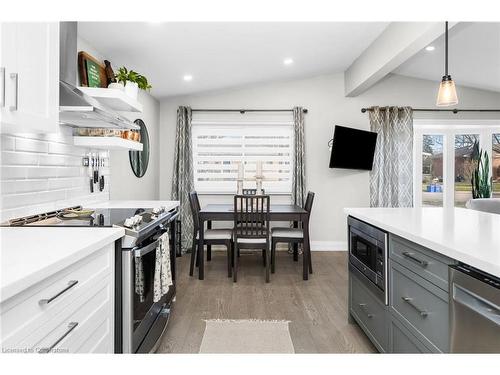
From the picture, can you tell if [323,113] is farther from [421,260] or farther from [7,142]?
[7,142]

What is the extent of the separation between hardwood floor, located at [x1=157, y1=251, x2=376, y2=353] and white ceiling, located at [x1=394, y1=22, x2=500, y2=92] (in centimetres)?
270

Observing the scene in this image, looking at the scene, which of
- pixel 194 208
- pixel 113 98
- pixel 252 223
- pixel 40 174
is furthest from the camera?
pixel 194 208

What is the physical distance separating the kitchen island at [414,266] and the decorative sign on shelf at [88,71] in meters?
2.25

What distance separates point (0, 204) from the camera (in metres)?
1.82

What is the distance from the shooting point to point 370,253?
217cm

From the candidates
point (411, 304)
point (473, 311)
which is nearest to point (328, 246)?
point (411, 304)

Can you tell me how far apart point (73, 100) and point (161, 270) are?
3.73 feet

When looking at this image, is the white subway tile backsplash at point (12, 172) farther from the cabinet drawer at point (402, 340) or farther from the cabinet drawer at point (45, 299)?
the cabinet drawer at point (402, 340)

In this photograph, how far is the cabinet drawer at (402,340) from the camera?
157 cm

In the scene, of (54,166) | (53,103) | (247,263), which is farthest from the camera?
(247,263)

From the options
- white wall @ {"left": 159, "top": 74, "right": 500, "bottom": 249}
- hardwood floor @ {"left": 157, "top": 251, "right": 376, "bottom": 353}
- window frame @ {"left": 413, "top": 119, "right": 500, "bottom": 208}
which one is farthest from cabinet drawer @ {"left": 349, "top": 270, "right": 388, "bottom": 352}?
window frame @ {"left": 413, "top": 119, "right": 500, "bottom": 208}
